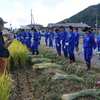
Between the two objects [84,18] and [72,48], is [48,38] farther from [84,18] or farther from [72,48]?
[84,18]

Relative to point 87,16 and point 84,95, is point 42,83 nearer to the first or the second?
point 84,95

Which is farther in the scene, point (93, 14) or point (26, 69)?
point (93, 14)

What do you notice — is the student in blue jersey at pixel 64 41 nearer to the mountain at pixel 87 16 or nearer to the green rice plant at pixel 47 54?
the green rice plant at pixel 47 54

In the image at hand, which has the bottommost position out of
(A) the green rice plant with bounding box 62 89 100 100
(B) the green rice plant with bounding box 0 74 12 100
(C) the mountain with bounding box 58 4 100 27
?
(C) the mountain with bounding box 58 4 100 27

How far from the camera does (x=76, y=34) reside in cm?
2005

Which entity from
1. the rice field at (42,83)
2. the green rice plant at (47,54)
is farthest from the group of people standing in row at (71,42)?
the rice field at (42,83)

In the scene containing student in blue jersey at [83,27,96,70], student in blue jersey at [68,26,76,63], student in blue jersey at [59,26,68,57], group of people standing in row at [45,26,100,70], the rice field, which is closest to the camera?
the rice field

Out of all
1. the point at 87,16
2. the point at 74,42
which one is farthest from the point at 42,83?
the point at 87,16

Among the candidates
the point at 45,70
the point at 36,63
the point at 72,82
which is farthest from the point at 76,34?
the point at 72,82

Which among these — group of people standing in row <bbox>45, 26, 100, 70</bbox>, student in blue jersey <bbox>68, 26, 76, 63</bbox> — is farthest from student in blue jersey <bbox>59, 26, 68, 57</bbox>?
student in blue jersey <bbox>68, 26, 76, 63</bbox>

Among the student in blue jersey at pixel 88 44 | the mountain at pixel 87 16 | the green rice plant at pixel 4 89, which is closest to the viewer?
the green rice plant at pixel 4 89

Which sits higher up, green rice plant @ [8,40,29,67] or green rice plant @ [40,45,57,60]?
green rice plant @ [8,40,29,67]

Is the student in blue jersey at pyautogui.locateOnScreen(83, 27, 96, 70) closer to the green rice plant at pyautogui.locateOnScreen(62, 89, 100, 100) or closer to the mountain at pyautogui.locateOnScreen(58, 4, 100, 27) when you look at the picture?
the green rice plant at pyautogui.locateOnScreen(62, 89, 100, 100)

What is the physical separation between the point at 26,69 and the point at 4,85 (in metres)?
8.93
